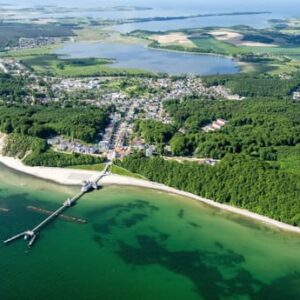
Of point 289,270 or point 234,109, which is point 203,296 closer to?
point 289,270

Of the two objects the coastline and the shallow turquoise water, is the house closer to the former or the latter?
the coastline

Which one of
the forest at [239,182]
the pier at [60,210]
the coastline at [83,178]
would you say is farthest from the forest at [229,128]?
the pier at [60,210]

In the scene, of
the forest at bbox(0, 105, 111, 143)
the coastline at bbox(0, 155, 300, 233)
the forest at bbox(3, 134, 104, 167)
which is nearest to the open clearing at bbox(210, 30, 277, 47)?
the forest at bbox(0, 105, 111, 143)

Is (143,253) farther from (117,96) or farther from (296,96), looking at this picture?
(296,96)

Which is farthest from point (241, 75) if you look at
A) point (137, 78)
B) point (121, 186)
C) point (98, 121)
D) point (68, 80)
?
point (121, 186)

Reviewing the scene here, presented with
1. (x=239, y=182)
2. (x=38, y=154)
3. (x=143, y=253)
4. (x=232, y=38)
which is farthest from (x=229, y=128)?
(x=232, y=38)

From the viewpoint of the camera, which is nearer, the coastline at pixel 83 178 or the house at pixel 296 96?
the coastline at pixel 83 178

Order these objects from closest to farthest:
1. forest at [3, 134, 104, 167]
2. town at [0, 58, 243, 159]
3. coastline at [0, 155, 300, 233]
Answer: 1. coastline at [0, 155, 300, 233]
2. forest at [3, 134, 104, 167]
3. town at [0, 58, 243, 159]

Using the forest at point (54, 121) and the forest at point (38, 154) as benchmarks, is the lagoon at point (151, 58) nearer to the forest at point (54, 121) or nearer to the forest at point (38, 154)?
the forest at point (54, 121)
